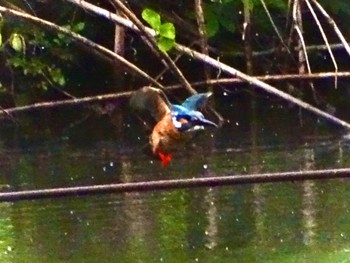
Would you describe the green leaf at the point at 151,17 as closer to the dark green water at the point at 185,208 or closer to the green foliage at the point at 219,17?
the dark green water at the point at 185,208

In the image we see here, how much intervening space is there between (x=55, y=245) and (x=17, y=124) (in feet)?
11.0

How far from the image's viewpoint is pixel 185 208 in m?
4.71

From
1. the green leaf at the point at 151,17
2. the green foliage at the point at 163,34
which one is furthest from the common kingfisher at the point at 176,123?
the green foliage at the point at 163,34

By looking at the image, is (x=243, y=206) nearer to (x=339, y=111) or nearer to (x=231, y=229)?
(x=231, y=229)

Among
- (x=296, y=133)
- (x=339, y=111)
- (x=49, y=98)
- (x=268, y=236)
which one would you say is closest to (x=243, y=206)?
(x=268, y=236)

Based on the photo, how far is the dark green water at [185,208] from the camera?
4031 millimetres

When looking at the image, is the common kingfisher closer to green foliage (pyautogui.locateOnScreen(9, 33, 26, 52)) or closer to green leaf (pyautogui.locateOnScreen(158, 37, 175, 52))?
green leaf (pyautogui.locateOnScreen(158, 37, 175, 52))

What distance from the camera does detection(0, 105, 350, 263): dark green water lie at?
4031 mm

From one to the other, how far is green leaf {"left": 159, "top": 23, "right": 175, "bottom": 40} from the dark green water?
77cm

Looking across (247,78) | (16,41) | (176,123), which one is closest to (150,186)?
(176,123)

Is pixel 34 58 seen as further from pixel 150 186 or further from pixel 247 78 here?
pixel 150 186

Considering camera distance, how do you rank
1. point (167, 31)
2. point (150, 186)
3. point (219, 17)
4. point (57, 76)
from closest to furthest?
point (150, 186), point (167, 31), point (219, 17), point (57, 76)

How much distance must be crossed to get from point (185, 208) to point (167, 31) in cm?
84

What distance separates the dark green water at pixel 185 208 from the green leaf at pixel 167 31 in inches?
30.2
